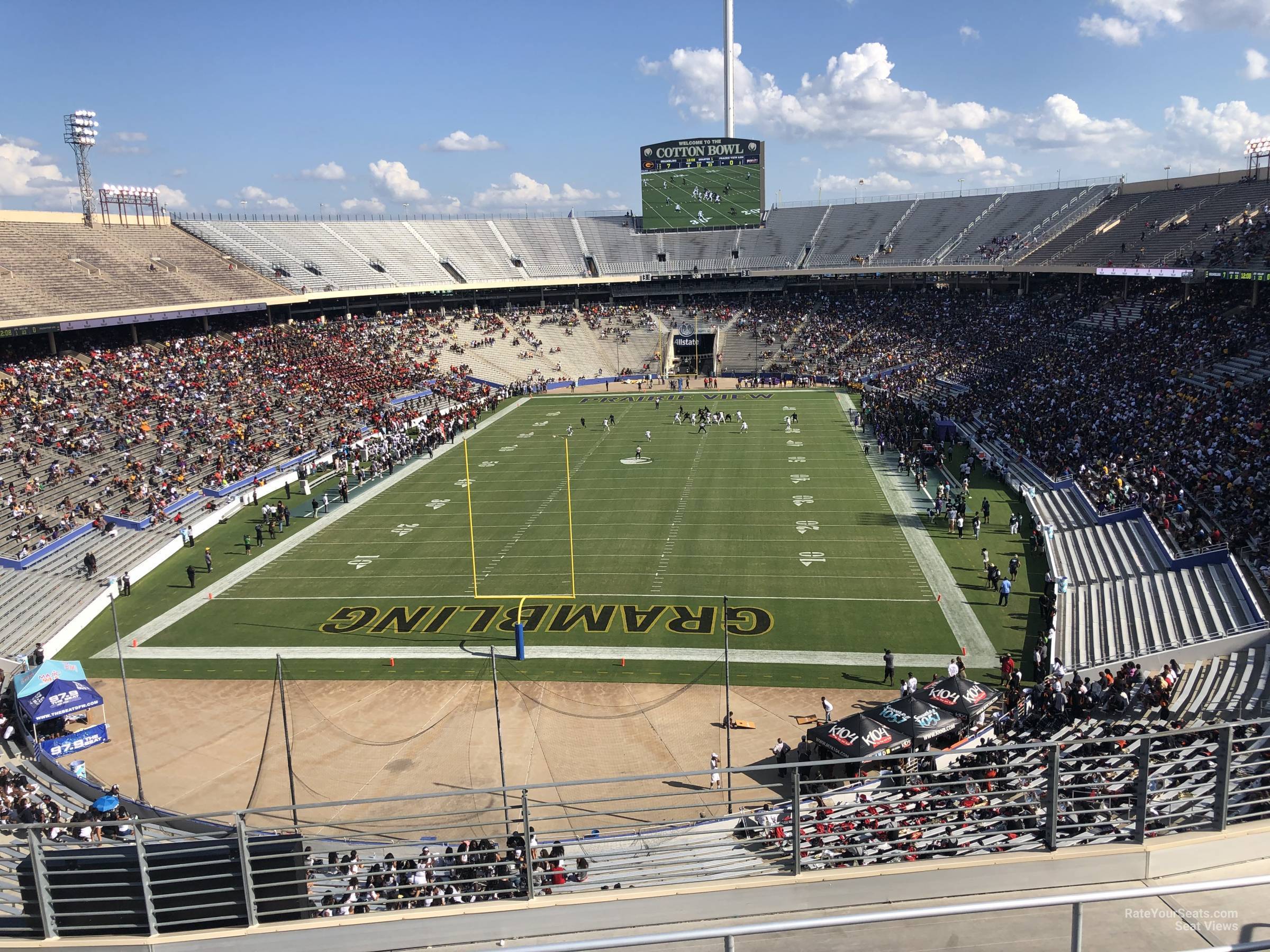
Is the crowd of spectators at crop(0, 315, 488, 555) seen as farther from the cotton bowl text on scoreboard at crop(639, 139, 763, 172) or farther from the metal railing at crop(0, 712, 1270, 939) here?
the cotton bowl text on scoreboard at crop(639, 139, 763, 172)

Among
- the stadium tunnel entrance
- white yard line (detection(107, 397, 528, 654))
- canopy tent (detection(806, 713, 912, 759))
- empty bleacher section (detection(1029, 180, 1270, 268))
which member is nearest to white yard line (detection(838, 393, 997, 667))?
canopy tent (detection(806, 713, 912, 759))

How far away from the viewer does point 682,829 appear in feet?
44.4

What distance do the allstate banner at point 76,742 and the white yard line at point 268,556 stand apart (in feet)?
19.2

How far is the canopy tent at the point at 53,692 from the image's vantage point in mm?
17109

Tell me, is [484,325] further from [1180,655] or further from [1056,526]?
[1180,655]

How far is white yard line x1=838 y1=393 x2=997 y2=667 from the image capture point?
66.5 feet

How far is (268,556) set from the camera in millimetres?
29422

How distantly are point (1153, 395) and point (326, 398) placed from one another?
126 ft

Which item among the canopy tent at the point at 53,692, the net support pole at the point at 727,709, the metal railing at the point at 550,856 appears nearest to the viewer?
the metal railing at the point at 550,856

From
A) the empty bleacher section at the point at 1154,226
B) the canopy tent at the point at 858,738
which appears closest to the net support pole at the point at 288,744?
the canopy tent at the point at 858,738

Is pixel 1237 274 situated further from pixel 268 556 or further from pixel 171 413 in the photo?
pixel 171 413

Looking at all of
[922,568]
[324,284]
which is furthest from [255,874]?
[324,284]

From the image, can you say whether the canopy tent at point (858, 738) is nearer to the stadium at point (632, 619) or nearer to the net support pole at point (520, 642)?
the stadium at point (632, 619)

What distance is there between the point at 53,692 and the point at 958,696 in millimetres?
16862
